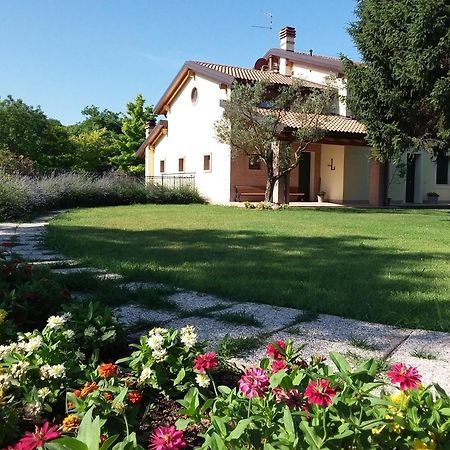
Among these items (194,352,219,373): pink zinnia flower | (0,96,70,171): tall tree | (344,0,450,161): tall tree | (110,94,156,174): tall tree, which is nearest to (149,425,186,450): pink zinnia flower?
(194,352,219,373): pink zinnia flower

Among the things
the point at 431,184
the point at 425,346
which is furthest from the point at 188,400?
the point at 431,184

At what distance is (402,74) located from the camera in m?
12.9

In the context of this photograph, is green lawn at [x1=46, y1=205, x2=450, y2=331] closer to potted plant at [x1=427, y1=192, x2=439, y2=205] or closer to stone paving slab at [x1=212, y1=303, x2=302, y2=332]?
stone paving slab at [x1=212, y1=303, x2=302, y2=332]

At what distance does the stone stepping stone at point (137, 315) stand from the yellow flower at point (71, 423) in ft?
5.53

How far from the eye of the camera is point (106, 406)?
161 cm

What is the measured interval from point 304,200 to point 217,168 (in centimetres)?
425

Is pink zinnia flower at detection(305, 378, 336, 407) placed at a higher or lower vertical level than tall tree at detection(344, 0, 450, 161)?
lower

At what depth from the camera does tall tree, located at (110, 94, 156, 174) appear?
4281 cm

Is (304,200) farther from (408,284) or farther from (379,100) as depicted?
(408,284)

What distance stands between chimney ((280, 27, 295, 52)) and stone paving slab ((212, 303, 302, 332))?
24296 millimetres

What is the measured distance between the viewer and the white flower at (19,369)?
185cm

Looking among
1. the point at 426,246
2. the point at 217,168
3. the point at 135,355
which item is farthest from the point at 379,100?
the point at 135,355

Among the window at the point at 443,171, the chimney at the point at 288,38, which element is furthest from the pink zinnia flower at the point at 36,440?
the chimney at the point at 288,38

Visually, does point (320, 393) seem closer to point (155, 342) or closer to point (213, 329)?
point (155, 342)
